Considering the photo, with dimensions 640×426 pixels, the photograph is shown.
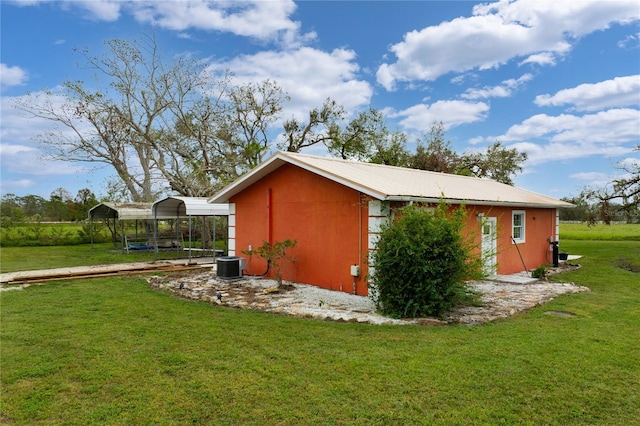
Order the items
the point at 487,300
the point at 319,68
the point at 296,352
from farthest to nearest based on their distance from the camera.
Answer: the point at 319,68 < the point at 487,300 < the point at 296,352

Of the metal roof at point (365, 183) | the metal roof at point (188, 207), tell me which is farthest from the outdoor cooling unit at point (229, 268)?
the metal roof at point (188, 207)

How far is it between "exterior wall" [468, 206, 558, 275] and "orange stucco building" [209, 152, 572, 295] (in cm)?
3

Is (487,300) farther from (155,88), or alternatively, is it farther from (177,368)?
(155,88)

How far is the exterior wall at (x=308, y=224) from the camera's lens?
8969mm

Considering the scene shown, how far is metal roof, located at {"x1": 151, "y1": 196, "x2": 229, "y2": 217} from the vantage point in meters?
14.3

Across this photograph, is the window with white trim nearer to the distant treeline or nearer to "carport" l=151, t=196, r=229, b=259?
"carport" l=151, t=196, r=229, b=259

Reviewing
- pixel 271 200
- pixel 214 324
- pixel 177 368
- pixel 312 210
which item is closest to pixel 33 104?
pixel 271 200

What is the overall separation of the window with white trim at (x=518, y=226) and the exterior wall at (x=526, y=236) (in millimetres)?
134

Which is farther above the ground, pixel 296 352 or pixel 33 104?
pixel 33 104

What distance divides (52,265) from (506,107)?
2018 cm

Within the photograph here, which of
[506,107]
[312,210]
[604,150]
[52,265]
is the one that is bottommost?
[52,265]

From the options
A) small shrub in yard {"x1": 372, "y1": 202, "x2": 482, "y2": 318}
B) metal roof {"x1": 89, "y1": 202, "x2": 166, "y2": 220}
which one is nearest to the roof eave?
small shrub in yard {"x1": 372, "y1": 202, "x2": 482, "y2": 318}

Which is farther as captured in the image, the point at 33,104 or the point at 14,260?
the point at 33,104

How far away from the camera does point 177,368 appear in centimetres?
458
